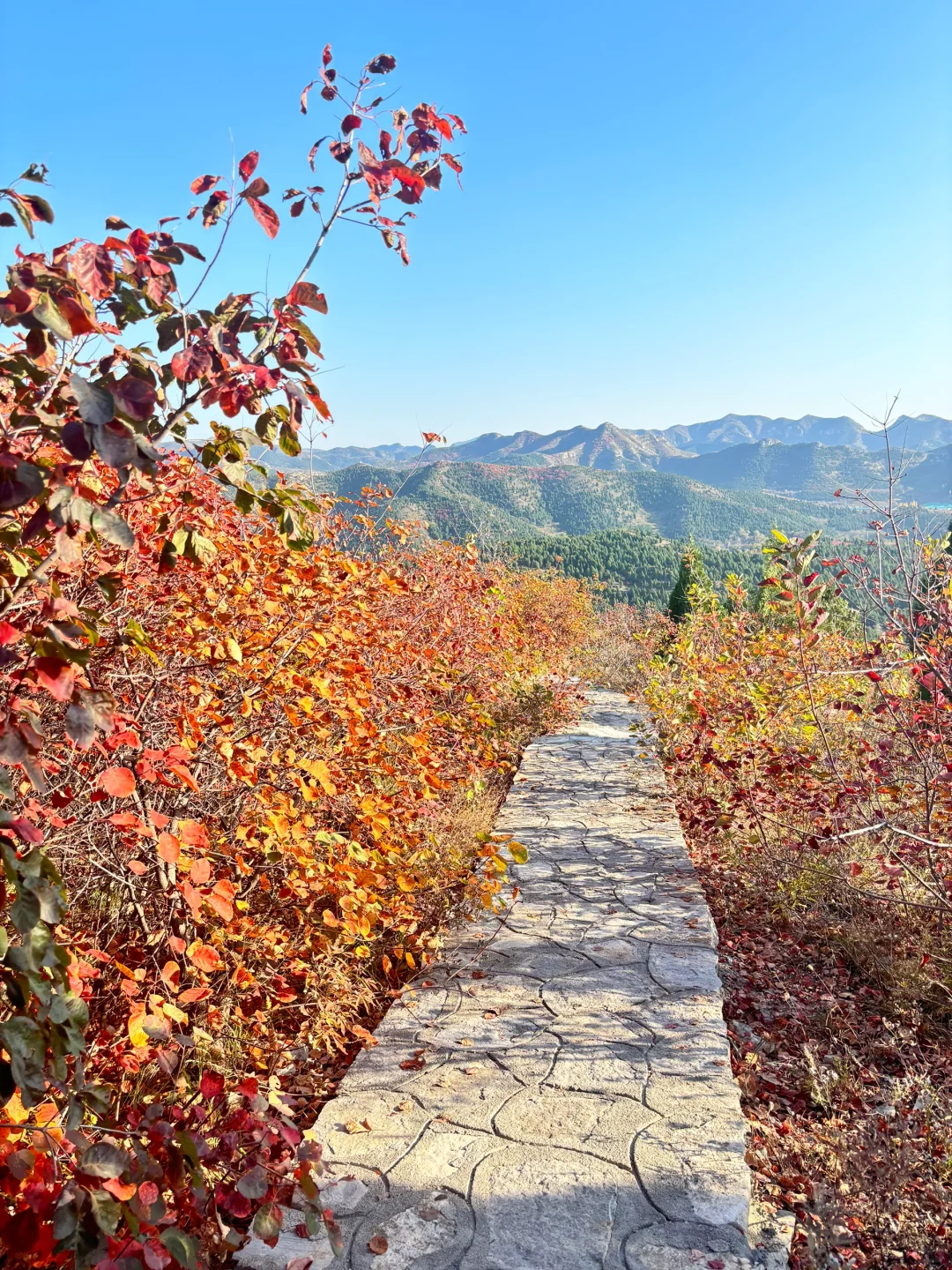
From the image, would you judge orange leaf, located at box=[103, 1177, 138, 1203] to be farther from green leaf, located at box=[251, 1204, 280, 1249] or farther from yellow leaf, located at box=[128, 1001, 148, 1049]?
yellow leaf, located at box=[128, 1001, 148, 1049]

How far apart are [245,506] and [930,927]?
377cm

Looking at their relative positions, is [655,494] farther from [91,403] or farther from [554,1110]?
[91,403]

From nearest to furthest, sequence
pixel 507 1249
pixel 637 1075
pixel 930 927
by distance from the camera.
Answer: pixel 507 1249, pixel 637 1075, pixel 930 927

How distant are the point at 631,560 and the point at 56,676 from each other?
36.5 m

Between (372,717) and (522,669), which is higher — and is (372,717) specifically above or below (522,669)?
above

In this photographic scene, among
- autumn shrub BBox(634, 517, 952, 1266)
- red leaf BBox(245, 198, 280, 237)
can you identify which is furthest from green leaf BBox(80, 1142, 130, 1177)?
autumn shrub BBox(634, 517, 952, 1266)

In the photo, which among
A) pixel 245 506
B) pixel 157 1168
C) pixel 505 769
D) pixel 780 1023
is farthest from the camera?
pixel 505 769

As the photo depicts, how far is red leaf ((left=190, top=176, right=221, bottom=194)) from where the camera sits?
1670 millimetres

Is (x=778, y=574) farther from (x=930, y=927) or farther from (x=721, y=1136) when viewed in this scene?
(x=721, y=1136)

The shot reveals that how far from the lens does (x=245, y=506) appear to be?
5.12 ft

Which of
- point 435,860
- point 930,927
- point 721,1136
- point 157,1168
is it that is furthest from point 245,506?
point 930,927

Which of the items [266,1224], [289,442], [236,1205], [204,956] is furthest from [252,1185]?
[289,442]

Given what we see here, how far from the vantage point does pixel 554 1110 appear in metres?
2.58

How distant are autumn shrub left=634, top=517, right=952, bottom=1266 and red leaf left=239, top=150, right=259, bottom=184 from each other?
261 centimetres
